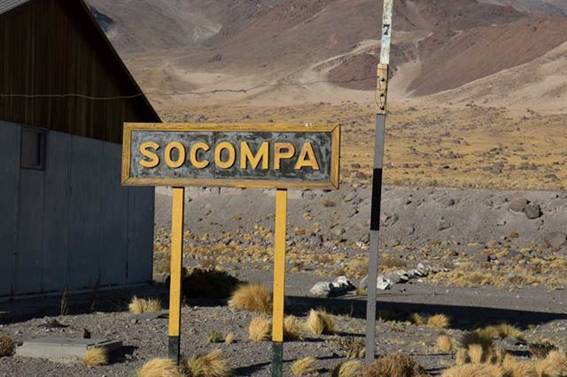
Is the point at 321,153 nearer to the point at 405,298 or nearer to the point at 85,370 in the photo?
the point at 85,370

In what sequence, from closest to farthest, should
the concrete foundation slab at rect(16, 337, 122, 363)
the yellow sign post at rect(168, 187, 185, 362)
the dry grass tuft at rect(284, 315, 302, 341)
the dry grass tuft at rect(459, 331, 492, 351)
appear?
the yellow sign post at rect(168, 187, 185, 362), the concrete foundation slab at rect(16, 337, 122, 363), the dry grass tuft at rect(284, 315, 302, 341), the dry grass tuft at rect(459, 331, 492, 351)

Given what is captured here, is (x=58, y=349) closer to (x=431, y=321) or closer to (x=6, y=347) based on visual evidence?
(x=6, y=347)

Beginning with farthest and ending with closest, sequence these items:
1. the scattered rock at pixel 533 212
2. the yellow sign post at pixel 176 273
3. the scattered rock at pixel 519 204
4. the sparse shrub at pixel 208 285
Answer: the scattered rock at pixel 519 204 → the scattered rock at pixel 533 212 → the sparse shrub at pixel 208 285 → the yellow sign post at pixel 176 273

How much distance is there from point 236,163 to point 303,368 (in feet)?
9.28

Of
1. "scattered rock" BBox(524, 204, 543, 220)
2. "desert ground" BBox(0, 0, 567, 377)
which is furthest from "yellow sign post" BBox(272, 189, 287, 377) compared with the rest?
"scattered rock" BBox(524, 204, 543, 220)

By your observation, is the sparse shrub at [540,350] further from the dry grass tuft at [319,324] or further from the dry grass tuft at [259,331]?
the dry grass tuft at [259,331]

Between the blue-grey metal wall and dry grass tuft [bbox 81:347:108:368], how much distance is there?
6157 millimetres

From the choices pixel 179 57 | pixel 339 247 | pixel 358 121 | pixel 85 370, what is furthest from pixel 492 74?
pixel 85 370

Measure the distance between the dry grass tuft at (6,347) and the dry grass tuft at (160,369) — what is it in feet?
7.51

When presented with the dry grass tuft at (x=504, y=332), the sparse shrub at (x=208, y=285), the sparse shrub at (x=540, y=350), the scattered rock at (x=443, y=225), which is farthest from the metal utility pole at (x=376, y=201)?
the scattered rock at (x=443, y=225)

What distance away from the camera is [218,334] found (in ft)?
56.4

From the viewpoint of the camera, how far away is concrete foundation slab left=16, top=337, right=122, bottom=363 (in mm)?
14609

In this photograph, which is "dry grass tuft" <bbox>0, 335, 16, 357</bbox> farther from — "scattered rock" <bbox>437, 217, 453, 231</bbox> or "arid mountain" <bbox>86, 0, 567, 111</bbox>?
"arid mountain" <bbox>86, 0, 567, 111</bbox>

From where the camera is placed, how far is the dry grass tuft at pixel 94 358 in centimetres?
1434
